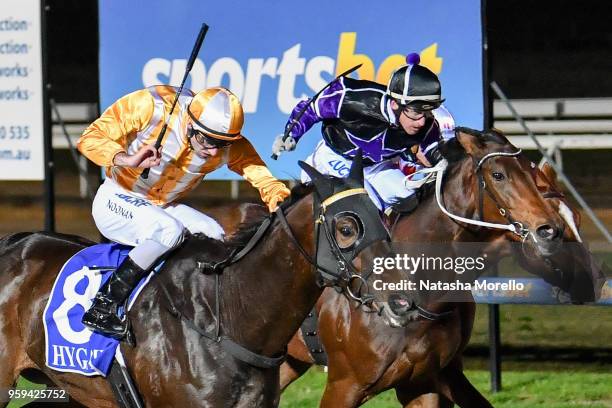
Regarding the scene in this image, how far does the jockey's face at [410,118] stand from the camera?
552cm

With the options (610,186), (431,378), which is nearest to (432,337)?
(431,378)

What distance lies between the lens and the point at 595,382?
775 cm

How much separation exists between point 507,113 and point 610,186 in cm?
209

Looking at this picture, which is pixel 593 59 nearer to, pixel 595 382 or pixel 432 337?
pixel 595 382

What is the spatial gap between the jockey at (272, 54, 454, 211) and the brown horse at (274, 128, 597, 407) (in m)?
0.27

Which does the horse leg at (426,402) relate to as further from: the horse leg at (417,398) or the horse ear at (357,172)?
the horse ear at (357,172)

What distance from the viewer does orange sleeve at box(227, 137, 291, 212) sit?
4812 mm

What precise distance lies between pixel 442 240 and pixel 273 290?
118 centimetres

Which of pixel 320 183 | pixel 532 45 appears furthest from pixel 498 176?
pixel 532 45

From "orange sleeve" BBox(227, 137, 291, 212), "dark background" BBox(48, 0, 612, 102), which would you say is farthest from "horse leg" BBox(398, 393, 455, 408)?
"dark background" BBox(48, 0, 612, 102)

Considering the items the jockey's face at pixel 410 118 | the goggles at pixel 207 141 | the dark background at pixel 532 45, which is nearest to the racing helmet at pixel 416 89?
the jockey's face at pixel 410 118

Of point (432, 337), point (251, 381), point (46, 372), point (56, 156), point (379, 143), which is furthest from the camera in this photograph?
point (56, 156)

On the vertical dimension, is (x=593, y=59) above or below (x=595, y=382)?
above

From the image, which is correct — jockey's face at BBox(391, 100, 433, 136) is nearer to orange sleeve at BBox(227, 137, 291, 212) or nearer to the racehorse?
orange sleeve at BBox(227, 137, 291, 212)
